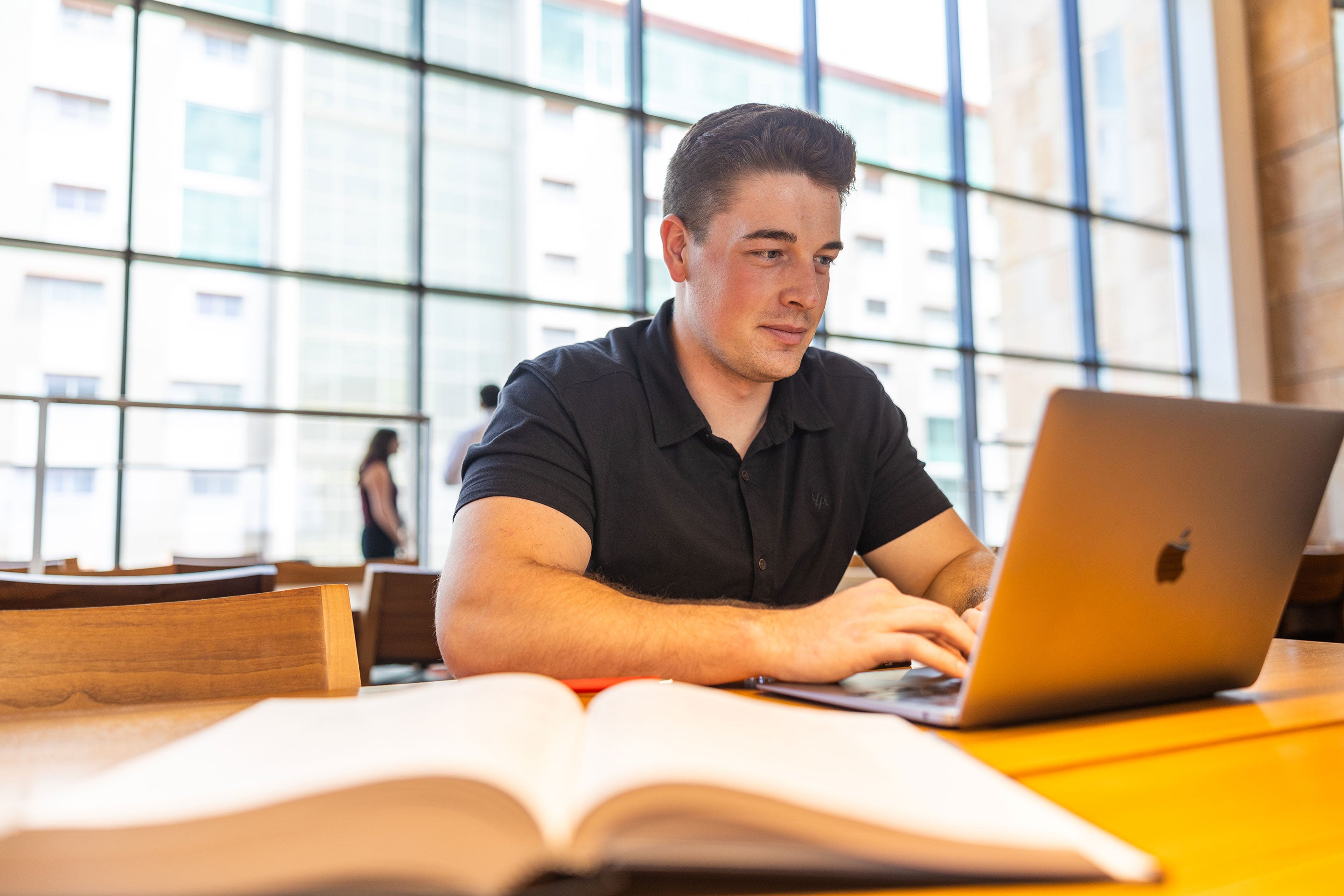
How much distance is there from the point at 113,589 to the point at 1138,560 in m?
1.06

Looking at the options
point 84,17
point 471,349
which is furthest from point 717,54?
point 84,17

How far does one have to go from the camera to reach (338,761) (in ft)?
1.01

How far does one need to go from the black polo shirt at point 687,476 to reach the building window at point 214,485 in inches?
150

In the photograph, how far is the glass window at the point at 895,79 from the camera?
6219 mm

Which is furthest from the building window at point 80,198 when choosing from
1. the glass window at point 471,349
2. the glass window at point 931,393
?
the glass window at point 931,393

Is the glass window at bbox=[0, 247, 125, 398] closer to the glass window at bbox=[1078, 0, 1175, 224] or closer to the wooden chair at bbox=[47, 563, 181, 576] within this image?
the wooden chair at bbox=[47, 563, 181, 576]

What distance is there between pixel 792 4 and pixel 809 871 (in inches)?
252

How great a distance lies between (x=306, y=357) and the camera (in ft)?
19.2

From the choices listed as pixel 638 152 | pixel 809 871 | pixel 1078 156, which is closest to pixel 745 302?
pixel 809 871

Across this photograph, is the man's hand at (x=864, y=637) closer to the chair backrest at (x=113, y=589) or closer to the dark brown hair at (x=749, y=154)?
the chair backrest at (x=113, y=589)

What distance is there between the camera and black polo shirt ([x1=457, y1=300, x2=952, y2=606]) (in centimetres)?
112

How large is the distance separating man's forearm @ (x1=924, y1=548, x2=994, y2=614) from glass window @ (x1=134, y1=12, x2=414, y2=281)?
12.2ft

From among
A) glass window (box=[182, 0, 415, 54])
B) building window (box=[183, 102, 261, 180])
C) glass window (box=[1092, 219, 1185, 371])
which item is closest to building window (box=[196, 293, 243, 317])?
building window (box=[183, 102, 261, 180])

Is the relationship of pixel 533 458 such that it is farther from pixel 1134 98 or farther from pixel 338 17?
pixel 1134 98
